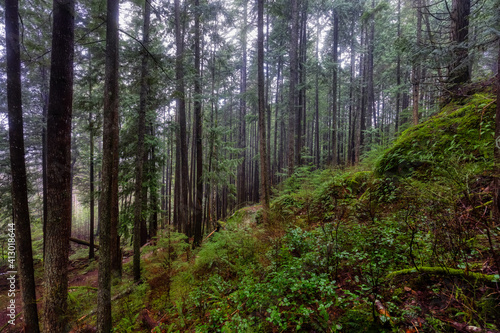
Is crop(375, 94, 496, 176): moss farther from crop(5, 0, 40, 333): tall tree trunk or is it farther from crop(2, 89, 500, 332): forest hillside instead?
crop(5, 0, 40, 333): tall tree trunk

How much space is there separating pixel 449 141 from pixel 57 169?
8.60 m

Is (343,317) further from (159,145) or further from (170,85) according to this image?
(159,145)

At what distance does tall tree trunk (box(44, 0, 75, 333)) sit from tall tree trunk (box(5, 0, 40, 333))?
1.44 metres

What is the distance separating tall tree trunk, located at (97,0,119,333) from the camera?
4.09m

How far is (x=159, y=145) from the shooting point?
10.6m

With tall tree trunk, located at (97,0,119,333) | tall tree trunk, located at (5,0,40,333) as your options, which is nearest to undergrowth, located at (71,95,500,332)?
tall tree trunk, located at (97,0,119,333)

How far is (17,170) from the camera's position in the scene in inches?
179

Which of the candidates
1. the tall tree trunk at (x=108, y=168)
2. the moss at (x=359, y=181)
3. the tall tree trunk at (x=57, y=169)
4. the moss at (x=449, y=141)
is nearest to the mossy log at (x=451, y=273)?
the moss at (x=449, y=141)

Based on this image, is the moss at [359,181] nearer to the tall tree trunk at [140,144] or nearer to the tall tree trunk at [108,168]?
the tall tree trunk at [108,168]

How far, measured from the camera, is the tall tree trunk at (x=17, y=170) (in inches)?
177

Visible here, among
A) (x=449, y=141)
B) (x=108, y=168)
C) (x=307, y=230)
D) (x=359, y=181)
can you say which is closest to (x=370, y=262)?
(x=307, y=230)

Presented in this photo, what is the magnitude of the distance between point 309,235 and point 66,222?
16.5 feet

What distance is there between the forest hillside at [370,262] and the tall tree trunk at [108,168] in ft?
3.46

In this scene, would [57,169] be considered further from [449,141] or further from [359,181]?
[449,141]
